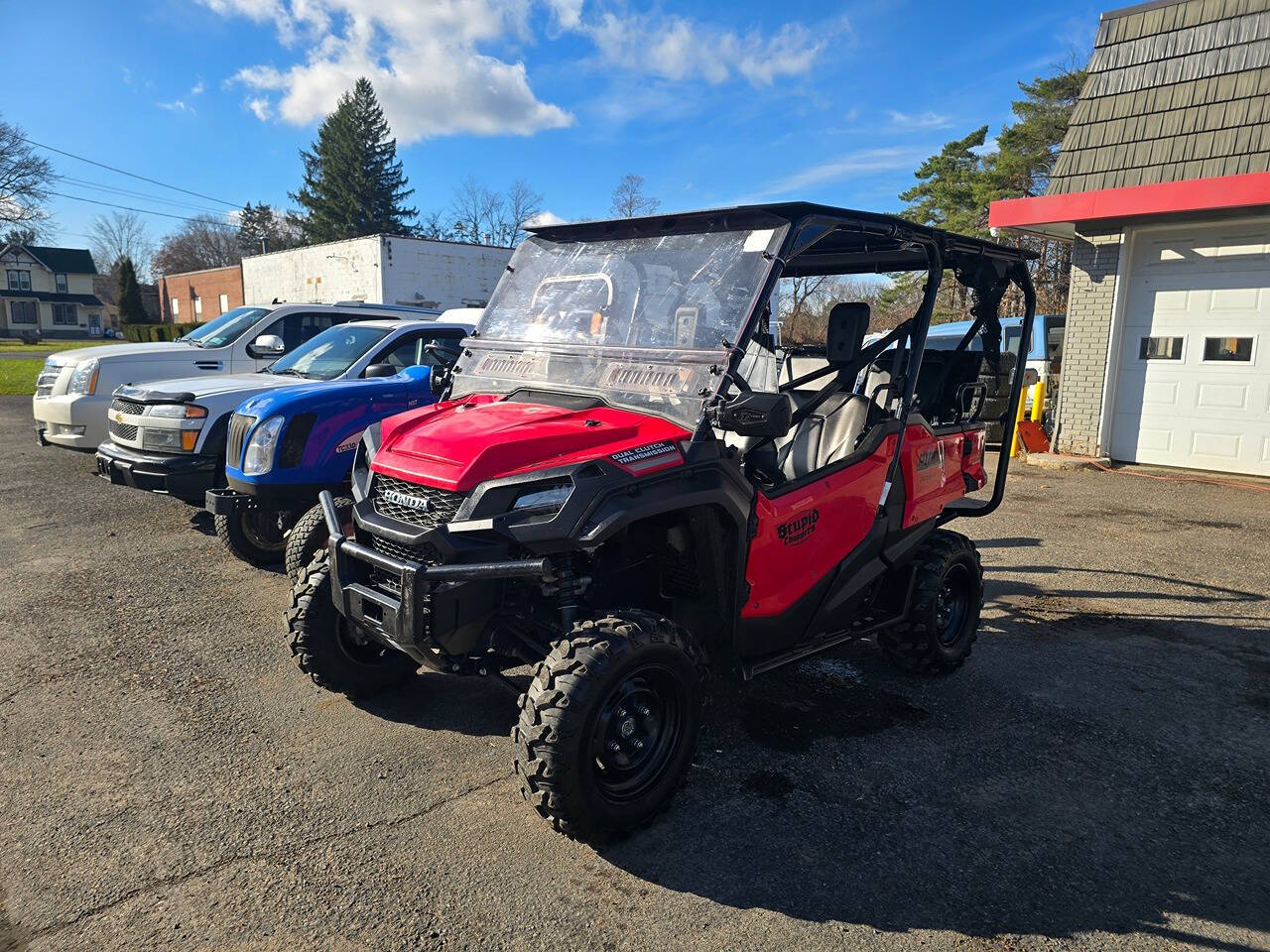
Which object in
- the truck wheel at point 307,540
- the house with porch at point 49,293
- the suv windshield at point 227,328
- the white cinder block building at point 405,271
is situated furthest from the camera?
the house with porch at point 49,293

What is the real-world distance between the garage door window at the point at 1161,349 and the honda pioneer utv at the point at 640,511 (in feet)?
25.4

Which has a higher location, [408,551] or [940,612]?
[408,551]

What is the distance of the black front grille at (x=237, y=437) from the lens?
5711 millimetres

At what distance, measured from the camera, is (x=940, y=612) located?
4.74 meters

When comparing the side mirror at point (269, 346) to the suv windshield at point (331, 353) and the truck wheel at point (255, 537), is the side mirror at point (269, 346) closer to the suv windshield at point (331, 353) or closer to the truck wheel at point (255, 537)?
the suv windshield at point (331, 353)

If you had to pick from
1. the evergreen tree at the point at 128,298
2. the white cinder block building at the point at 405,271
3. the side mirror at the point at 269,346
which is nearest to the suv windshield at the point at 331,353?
the side mirror at the point at 269,346

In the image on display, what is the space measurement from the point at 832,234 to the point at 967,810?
105 inches

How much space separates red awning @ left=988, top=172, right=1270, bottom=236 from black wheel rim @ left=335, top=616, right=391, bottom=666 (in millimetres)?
10447

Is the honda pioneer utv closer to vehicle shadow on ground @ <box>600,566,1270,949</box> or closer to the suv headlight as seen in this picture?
vehicle shadow on ground @ <box>600,566,1270,949</box>

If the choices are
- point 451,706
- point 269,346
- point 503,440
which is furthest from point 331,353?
point 503,440

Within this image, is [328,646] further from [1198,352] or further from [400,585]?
[1198,352]

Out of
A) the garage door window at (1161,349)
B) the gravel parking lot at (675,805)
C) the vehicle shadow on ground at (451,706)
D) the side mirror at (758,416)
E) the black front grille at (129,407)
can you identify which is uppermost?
the garage door window at (1161,349)

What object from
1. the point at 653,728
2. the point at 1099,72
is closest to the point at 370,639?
the point at 653,728

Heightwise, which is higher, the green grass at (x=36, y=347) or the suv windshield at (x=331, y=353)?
the suv windshield at (x=331, y=353)
